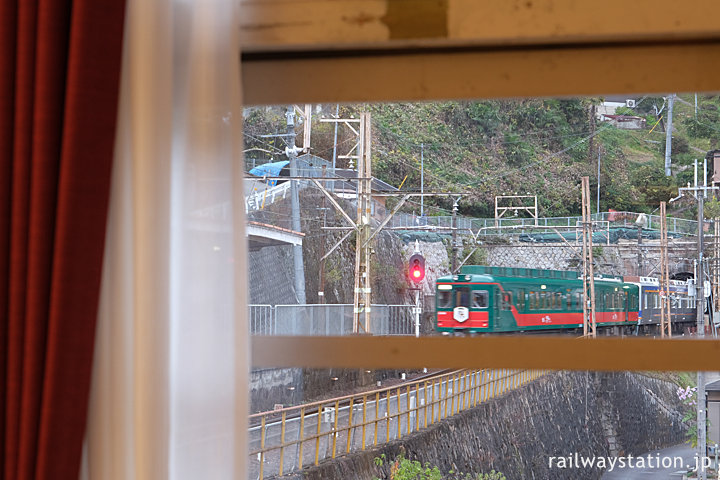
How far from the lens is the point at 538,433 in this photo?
163 centimetres

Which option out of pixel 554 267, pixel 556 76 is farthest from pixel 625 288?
pixel 556 76

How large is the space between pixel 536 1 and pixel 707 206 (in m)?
0.65

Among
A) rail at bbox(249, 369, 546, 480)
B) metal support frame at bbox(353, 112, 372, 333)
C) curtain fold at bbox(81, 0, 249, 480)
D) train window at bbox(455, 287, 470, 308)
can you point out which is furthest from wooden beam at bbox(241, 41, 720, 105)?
rail at bbox(249, 369, 546, 480)

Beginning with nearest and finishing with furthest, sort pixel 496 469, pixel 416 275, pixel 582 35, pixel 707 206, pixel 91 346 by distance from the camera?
1. pixel 91 346
2. pixel 582 35
3. pixel 707 206
4. pixel 416 275
5. pixel 496 469

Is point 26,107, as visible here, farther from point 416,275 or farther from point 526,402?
point 526,402

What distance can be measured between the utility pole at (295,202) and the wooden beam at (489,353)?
33 cm

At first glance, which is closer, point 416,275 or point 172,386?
point 172,386

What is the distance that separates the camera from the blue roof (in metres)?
1.40

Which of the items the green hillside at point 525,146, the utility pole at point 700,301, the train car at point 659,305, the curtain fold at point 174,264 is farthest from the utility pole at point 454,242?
the curtain fold at point 174,264

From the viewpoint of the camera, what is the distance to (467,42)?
1093 millimetres

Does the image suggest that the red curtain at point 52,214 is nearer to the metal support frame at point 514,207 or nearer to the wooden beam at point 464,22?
the wooden beam at point 464,22

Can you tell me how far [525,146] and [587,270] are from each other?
33 cm

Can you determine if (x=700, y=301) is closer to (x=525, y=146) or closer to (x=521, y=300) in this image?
(x=521, y=300)

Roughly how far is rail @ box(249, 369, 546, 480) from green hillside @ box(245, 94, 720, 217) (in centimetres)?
45
